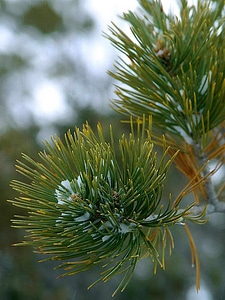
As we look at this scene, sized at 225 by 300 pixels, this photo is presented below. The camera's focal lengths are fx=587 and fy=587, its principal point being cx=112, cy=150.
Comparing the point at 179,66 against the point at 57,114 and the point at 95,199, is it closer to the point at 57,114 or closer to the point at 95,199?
the point at 95,199

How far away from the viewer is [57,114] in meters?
3.29

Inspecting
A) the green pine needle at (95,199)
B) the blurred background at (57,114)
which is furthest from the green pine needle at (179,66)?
the blurred background at (57,114)

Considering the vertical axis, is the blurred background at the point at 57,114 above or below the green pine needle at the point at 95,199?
above

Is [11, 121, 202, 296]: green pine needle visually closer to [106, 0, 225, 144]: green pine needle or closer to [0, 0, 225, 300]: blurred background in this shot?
[106, 0, 225, 144]: green pine needle

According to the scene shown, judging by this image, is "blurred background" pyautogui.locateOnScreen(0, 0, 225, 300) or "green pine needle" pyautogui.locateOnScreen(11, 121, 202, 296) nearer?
"green pine needle" pyautogui.locateOnScreen(11, 121, 202, 296)

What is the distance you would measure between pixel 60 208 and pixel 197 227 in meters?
2.91

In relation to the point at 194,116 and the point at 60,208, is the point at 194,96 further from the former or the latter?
the point at 60,208

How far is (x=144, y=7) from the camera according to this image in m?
0.60

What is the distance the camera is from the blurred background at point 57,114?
282cm

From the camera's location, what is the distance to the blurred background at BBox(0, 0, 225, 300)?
2.82m

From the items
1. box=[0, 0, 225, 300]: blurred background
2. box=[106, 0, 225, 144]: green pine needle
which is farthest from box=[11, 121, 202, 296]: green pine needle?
box=[0, 0, 225, 300]: blurred background

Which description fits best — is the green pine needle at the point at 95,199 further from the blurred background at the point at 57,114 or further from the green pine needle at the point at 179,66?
the blurred background at the point at 57,114

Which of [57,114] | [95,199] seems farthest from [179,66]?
[57,114]

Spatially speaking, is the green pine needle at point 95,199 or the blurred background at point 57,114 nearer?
the green pine needle at point 95,199
